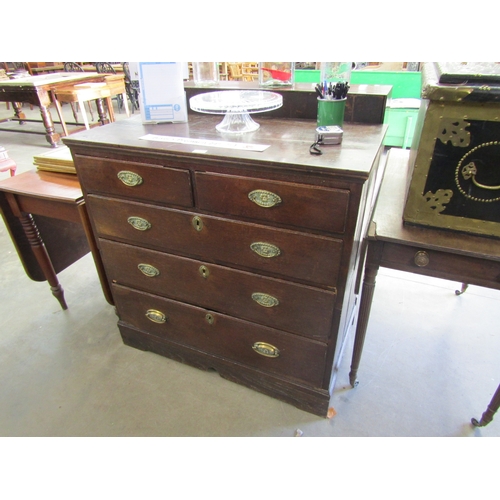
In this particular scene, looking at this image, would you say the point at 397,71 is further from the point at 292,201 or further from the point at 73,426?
the point at 73,426

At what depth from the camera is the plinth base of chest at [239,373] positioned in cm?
136

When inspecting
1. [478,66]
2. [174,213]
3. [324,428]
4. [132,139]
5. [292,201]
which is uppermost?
[478,66]

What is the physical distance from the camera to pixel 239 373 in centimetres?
148

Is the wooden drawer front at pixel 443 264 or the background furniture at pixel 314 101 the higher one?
the background furniture at pixel 314 101

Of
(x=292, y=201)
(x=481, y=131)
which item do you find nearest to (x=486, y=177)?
(x=481, y=131)

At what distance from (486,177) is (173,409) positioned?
54.9 inches

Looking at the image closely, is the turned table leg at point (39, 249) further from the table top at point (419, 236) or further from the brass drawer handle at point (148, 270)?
the table top at point (419, 236)

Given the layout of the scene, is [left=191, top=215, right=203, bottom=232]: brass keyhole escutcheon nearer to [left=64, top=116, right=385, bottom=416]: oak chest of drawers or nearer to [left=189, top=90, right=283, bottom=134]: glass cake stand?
[left=64, top=116, right=385, bottom=416]: oak chest of drawers

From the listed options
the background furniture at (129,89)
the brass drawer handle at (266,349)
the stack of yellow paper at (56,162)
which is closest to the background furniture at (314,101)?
the stack of yellow paper at (56,162)

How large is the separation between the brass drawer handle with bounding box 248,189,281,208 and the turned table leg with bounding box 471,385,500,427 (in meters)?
1.06

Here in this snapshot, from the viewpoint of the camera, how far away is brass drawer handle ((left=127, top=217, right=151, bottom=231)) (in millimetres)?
1242

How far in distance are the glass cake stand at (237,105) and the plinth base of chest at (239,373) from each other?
0.96 meters

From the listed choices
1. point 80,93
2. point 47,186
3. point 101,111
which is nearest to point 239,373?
point 47,186

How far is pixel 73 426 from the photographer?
4.50 feet
